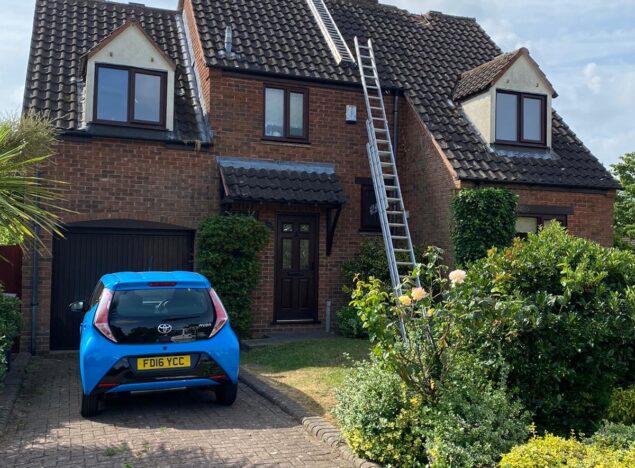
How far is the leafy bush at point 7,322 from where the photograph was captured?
730 cm

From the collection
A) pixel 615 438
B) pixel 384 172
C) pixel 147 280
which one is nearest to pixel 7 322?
pixel 147 280

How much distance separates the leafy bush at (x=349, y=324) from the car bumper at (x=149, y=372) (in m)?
4.59

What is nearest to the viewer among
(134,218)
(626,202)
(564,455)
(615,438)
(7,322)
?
(564,455)

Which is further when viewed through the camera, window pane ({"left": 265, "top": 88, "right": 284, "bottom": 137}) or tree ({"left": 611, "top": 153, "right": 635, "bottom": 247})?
tree ({"left": 611, "top": 153, "right": 635, "bottom": 247})

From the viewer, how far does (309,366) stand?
923 cm

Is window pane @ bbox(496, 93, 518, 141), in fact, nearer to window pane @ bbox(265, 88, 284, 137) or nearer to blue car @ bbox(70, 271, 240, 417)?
window pane @ bbox(265, 88, 284, 137)

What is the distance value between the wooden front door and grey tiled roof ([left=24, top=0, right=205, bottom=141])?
2.71m

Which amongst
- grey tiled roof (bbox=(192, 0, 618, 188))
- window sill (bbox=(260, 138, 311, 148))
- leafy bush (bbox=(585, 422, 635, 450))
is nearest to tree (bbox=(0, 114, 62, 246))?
window sill (bbox=(260, 138, 311, 148))

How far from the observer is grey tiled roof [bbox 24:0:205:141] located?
11.7 meters

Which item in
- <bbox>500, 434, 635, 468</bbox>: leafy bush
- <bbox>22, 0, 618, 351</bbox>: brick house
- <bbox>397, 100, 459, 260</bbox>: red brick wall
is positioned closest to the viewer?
<bbox>500, 434, 635, 468</bbox>: leafy bush

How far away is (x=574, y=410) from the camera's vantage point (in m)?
5.81

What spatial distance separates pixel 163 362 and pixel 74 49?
8860 millimetres

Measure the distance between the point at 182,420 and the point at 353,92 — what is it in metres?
9.13

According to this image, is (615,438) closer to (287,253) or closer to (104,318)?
(104,318)
